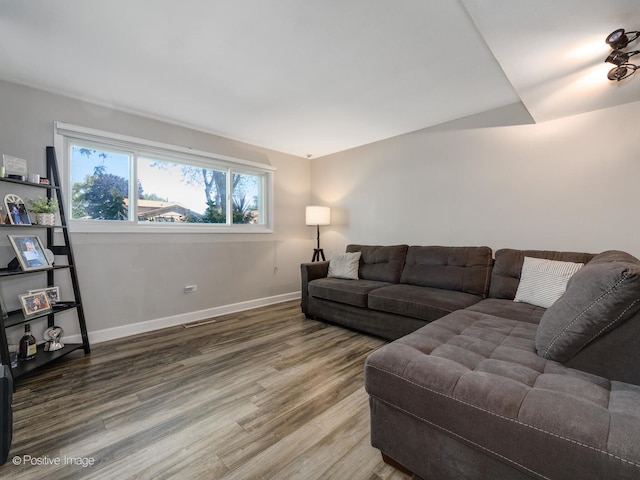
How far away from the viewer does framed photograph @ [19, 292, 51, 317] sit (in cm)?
214

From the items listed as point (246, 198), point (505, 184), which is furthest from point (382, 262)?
point (246, 198)

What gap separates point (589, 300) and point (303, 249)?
382 centimetres

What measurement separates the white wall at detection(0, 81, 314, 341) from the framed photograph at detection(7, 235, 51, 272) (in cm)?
22

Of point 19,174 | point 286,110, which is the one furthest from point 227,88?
point 19,174

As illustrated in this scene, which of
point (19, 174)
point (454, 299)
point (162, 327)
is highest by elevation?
point (19, 174)

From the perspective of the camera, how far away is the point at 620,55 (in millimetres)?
1628

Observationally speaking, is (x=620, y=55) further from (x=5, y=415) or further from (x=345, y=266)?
(x=5, y=415)

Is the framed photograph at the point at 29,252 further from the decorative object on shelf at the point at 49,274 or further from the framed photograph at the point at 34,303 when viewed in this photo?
the framed photograph at the point at 34,303

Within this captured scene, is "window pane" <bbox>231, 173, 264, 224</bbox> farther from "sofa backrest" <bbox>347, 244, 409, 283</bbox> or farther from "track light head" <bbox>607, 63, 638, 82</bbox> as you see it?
"track light head" <bbox>607, 63, 638, 82</bbox>

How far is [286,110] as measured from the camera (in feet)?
9.62

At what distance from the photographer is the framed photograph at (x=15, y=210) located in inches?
81.8

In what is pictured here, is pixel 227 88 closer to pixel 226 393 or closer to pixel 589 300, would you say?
pixel 226 393

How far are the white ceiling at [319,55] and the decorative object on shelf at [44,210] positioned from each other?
103cm

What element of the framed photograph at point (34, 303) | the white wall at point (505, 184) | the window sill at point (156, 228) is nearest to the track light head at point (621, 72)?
the white wall at point (505, 184)
